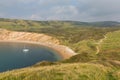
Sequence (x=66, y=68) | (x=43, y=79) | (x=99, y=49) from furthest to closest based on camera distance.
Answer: (x=99, y=49), (x=66, y=68), (x=43, y=79)

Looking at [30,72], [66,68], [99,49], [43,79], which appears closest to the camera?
[43,79]

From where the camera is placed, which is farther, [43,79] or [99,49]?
[99,49]

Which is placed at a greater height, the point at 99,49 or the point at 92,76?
the point at 92,76

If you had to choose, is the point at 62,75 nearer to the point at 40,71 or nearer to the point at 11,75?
the point at 40,71

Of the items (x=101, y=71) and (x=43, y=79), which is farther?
(x=101, y=71)

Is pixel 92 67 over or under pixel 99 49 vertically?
over

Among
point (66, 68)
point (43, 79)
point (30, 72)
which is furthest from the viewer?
point (66, 68)

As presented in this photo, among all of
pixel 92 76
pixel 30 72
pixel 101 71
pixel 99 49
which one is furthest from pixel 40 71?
pixel 99 49

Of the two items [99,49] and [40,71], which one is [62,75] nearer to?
[40,71]

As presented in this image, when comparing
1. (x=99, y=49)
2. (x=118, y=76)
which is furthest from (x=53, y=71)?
(x=99, y=49)
